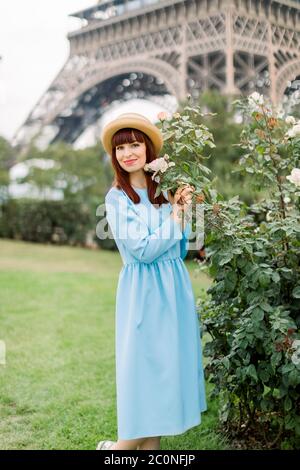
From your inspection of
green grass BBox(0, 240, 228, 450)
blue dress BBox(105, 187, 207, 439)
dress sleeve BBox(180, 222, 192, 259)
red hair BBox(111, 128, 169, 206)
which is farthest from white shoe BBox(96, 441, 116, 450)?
red hair BBox(111, 128, 169, 206)

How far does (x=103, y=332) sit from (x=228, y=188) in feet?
8.47

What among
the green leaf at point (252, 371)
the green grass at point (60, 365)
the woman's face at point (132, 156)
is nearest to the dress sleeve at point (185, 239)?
the woman's face at point (132, 156)

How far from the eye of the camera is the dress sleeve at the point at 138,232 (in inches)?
62.4

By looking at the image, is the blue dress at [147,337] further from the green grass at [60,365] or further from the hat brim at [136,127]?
the green grass at [60,365]

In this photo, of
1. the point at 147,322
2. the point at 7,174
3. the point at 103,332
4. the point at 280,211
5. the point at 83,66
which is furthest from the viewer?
the point at 7,174

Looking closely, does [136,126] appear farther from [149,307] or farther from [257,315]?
[257,315]

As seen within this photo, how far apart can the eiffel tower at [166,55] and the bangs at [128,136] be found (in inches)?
74.7

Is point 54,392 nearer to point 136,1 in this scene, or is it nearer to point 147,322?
point 147,322

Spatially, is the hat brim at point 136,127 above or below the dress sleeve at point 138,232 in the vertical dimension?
above

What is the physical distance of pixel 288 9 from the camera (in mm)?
3410

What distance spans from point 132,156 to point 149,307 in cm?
48

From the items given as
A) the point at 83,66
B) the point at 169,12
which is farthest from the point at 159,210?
the point at 83,66

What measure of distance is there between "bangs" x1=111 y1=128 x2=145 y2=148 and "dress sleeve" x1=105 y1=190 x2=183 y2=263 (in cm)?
17

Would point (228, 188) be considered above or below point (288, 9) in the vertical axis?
below
